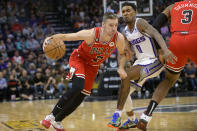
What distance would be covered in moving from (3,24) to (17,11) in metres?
1.55

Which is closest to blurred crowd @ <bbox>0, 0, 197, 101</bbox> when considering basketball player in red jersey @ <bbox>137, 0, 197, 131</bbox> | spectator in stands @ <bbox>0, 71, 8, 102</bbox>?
spectator in stands @ <bbox>0, 71, 8, 102</bbox>

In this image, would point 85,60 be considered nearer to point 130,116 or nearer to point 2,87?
point 130,116

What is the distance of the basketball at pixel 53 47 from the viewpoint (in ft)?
15.2

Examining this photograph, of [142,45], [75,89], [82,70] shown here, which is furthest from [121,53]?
[75,89]

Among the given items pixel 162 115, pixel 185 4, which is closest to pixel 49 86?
pixel 162 115

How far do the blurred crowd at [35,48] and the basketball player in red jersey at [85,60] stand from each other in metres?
5.91

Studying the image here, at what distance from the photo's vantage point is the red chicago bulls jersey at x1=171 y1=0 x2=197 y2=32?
4.50 meters

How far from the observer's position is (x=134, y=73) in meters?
5.00

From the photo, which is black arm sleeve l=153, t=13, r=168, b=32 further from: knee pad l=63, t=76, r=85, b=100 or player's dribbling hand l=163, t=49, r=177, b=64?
knee pad l=63, t=76, r=85, b=100

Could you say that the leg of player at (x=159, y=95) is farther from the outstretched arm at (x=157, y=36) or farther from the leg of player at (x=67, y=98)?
the leg of player at (x=67, y=98)

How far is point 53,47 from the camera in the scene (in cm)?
479

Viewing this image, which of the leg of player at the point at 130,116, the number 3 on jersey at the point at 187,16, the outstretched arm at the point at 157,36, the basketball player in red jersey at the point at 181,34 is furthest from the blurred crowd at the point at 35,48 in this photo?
the number 3 on jersey at the point at 187,16

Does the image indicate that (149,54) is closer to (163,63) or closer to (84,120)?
(163,63)

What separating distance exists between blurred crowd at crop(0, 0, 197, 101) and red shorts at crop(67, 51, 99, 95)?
19.4ft
